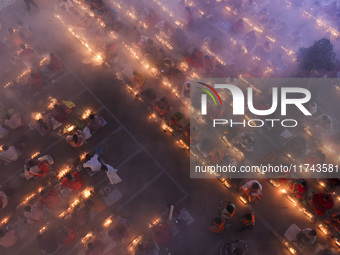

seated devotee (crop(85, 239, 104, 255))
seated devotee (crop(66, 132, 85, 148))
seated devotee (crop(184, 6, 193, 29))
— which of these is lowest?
seated devotee (crop(85, 239, 104, 255))

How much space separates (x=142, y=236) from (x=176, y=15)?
1732cm

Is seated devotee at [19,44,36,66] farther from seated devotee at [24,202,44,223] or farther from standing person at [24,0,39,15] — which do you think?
seated devotee at [24,202,44,223]

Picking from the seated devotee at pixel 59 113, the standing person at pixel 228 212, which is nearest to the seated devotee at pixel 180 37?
the seated devotee at pixel 59 113

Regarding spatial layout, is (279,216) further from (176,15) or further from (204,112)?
(176,15)

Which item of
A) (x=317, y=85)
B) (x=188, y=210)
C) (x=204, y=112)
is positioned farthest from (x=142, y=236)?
(x=317, y=85)

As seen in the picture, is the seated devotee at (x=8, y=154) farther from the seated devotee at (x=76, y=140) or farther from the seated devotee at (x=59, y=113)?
the seated devotee at (x=76, y=140)

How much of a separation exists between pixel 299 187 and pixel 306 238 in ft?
7.92

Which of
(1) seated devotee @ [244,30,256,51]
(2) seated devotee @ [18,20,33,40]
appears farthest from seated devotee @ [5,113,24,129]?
(1) seated devotee @ [244,30,256,51]

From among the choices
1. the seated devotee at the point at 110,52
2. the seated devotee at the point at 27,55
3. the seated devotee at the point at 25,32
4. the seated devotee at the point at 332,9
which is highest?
the seated devotee at the point at 25,32

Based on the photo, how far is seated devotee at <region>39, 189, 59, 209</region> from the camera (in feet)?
44.8

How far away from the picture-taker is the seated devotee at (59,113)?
1623 cm

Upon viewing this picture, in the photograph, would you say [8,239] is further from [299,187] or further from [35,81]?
[299,187]

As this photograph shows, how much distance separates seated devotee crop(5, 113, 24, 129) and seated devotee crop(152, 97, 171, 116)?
28.9 ft

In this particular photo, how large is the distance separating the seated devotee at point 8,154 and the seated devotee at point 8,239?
170 inches
